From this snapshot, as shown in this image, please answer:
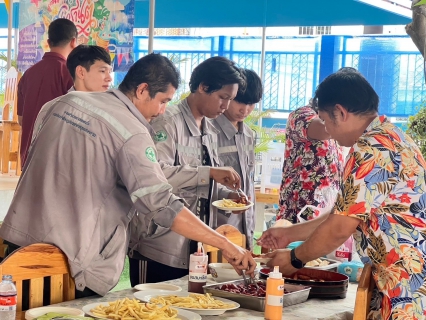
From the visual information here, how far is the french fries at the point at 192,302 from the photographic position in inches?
97.3

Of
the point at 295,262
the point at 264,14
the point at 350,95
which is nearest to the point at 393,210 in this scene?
the point at 350,95

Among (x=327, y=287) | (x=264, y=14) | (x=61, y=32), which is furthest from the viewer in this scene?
(x=264, y=14)

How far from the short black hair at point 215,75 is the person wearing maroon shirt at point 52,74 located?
1639 mm

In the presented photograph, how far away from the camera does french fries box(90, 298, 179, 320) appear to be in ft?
7.37

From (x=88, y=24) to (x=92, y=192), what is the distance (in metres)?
3.75

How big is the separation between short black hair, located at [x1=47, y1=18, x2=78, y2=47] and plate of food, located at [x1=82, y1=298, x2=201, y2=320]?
307 centimetres

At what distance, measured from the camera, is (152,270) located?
345cm

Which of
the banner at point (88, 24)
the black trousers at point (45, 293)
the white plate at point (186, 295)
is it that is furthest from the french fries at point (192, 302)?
the banner at point (88, 24)

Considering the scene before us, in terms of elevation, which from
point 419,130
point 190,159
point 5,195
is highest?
point 419,130

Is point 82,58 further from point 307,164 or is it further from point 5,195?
point 5,195

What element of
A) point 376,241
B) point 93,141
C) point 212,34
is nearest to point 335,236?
point 376,241

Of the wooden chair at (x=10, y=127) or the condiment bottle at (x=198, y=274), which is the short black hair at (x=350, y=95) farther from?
the wooden chair at (x=10, y=127)

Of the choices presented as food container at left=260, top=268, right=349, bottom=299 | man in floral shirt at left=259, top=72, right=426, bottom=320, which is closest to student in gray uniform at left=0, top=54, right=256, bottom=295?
food container at left=260, top=268, right=349, bottom=299

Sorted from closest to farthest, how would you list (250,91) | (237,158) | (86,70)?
(237,158), (250,91), (86,70)
